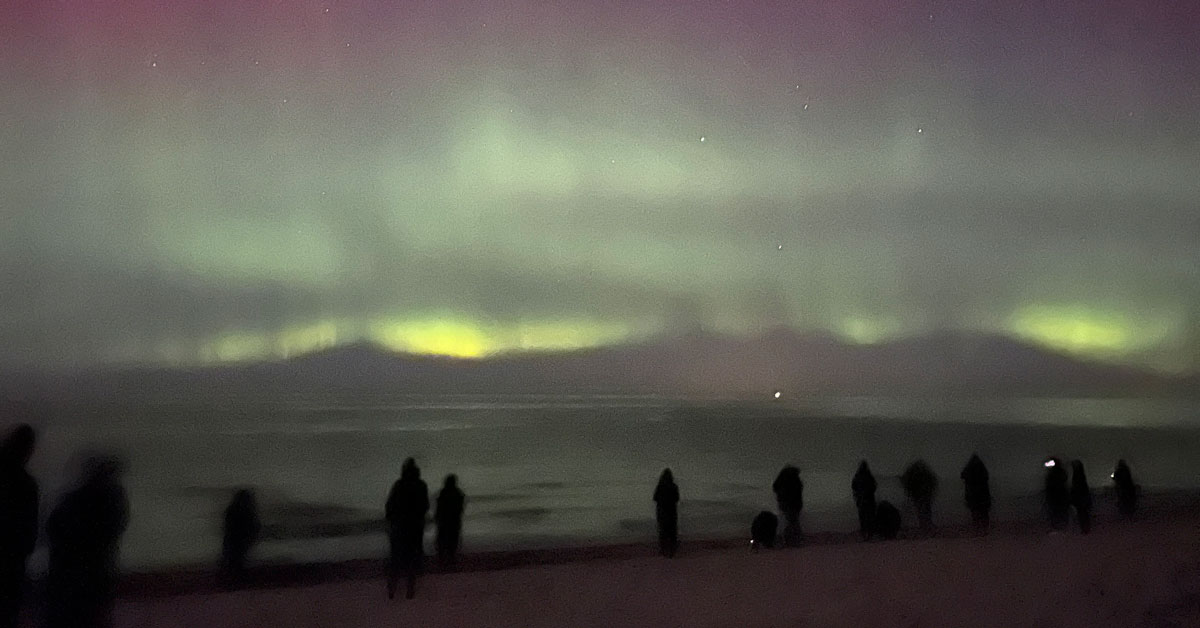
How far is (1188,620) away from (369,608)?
6.26ft

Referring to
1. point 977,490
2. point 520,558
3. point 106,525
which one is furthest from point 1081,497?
point 106,525

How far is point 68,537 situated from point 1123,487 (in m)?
2.37

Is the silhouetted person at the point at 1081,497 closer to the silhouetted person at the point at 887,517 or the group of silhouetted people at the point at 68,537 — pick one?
the silhouetted person at the point at 887,517

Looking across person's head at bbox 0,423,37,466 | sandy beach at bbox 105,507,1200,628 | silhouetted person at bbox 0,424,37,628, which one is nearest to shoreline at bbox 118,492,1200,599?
sandy beach at bbox 105,507,1200,628

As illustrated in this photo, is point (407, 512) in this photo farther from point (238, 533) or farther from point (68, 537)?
point (68, 537)

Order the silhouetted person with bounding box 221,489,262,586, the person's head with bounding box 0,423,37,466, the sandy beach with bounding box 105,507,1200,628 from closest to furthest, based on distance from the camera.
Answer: the person's head with bounding box 0,423,37,466
the silhouetted person with bounding box 221,489,262,586
the sandy beach with bounding box 105,507,1200,628

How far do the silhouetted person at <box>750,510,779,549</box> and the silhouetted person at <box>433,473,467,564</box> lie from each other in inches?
28.2

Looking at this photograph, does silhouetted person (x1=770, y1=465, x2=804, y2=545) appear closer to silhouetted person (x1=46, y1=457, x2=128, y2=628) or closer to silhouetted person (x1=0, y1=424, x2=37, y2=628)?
silhouetted person (x1=46, y1=457, x2=128, y2=628)

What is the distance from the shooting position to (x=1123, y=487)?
7.29 feet

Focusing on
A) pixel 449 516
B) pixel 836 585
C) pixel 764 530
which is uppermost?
pixel 449 516

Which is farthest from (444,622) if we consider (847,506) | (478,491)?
(847,506)

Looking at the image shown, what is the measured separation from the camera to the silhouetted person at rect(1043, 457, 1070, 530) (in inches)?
83.9

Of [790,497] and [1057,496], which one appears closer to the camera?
[790,497]

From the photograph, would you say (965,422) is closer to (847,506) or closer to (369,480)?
(847,506)
